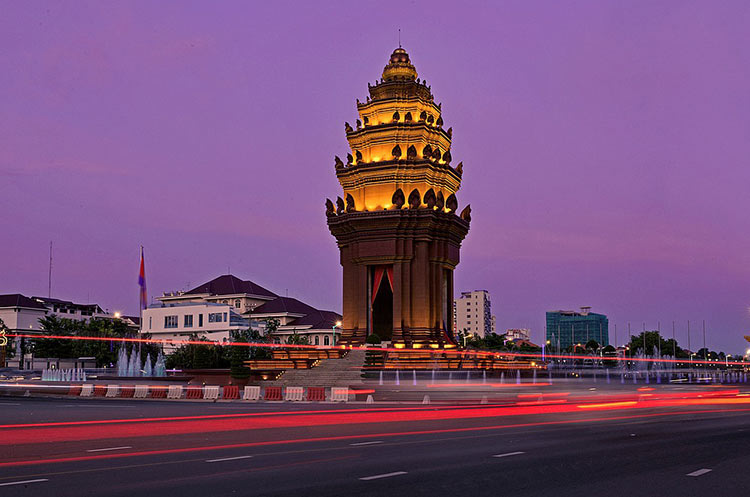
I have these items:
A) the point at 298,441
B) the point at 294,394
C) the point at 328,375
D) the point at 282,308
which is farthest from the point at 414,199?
the point at 282,308

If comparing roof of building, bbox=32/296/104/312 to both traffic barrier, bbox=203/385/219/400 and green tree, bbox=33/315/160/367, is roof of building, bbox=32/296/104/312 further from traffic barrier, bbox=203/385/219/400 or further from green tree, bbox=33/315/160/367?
traffic barrier, bbox=203/385/219/400

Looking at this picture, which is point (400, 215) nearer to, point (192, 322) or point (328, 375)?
point (328, 375)

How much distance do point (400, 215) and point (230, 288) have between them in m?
96.1

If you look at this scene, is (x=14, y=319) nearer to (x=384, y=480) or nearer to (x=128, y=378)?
(x=128, y=378)

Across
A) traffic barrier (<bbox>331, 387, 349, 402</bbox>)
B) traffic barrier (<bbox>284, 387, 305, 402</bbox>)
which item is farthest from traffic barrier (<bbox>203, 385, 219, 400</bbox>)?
traffic barrier (<bbox>331, 387, 349, 402</bbox>)

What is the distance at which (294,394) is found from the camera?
1662 inches

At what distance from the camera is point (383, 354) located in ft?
202

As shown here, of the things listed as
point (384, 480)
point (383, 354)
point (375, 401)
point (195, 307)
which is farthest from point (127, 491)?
point (195, 307)

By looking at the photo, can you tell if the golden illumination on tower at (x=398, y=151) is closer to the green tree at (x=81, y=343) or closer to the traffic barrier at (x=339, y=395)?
the traffic barrier at (x=339, y=395)

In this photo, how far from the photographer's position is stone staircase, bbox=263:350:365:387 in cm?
5444

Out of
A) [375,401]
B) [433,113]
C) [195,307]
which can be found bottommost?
[375,401]

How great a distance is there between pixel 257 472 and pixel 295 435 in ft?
23.6

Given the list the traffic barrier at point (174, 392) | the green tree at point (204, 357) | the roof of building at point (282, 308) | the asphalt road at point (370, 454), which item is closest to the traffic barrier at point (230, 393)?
the traffic barrier at point (174, 392)

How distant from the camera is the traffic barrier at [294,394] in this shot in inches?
1654
